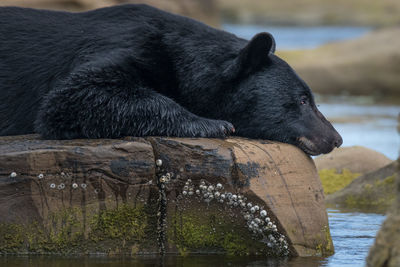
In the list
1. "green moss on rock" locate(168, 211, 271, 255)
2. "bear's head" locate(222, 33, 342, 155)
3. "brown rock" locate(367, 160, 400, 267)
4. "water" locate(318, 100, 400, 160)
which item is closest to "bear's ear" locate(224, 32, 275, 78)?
"bear's head" locate(222, 33, 342, 155)

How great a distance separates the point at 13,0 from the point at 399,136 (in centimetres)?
654

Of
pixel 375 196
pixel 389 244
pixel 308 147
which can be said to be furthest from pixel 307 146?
pixel 389 244

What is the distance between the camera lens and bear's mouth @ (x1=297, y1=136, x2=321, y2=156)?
231 inches

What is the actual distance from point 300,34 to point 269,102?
1411 inches

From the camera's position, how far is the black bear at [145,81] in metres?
5.67

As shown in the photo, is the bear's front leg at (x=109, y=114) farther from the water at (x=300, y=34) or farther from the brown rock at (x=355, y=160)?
the water at (x=300, y=34)

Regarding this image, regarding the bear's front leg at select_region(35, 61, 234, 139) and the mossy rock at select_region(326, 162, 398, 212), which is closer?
the bear's front leg at select_region(35, 61, 234, 139)

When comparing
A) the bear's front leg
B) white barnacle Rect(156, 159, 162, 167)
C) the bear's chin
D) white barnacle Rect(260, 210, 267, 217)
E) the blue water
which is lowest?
the blue water

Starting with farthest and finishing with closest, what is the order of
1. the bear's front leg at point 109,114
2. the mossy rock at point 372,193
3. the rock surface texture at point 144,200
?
the mossy rock at point 372,193
the bear's front leg at point 109,114
the rock surface texture at point 144,200

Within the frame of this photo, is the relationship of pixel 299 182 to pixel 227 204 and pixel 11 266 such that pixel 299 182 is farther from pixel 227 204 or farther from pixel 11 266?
pixel 11 266

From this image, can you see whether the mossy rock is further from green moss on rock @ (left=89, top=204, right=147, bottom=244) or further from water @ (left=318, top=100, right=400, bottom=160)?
green moss on rock @ (left=89, top=204, right=147, bottom=244)

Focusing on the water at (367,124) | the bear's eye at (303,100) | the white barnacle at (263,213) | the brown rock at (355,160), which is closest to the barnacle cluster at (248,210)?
the white barnacle at (263,213)

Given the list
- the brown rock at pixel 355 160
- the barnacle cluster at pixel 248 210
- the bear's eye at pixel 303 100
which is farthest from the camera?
the brown rock at pixel 355 160

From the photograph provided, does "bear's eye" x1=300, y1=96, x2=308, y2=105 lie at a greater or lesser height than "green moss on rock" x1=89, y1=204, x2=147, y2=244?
greater
